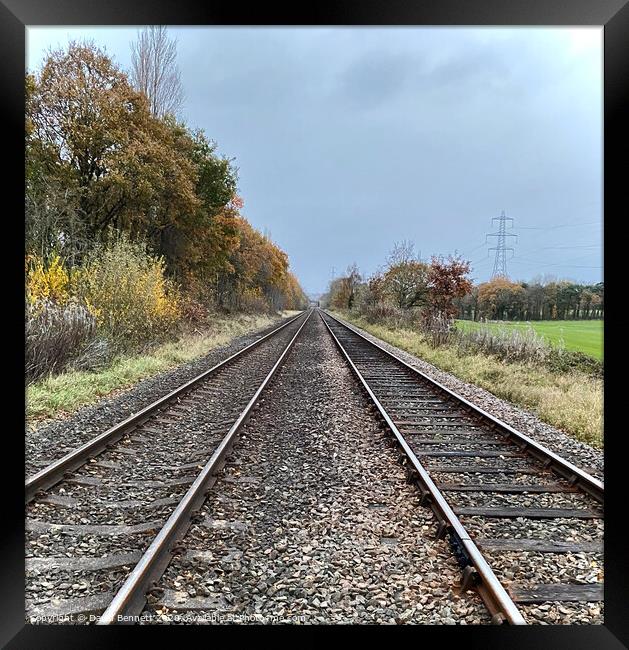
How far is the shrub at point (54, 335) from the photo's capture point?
7.39m

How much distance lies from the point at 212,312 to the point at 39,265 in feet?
45.6

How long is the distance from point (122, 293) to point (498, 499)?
9.85 m

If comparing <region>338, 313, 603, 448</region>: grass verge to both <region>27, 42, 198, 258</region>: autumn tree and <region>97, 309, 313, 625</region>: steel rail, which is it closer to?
<region>97, 309, 313, 625</region>: steel rail

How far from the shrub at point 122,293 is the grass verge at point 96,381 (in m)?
0.72

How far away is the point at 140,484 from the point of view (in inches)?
150

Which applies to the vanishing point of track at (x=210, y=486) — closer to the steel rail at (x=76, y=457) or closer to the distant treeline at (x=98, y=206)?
the steel rail at (x=76, y=457)

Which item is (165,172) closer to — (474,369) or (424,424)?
(474,369)

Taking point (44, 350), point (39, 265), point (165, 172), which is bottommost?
point (44, 350)

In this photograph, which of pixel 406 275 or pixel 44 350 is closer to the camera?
pixel 44 350

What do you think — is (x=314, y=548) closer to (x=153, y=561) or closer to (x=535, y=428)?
(x=153, y=561)

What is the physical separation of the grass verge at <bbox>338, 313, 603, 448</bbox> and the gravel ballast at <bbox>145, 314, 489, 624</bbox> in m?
2.83

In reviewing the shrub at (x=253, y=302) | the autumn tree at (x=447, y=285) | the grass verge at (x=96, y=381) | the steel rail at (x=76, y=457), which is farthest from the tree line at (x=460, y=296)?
the shrub at (x=253, y=302)

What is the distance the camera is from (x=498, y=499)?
11.7 feet
